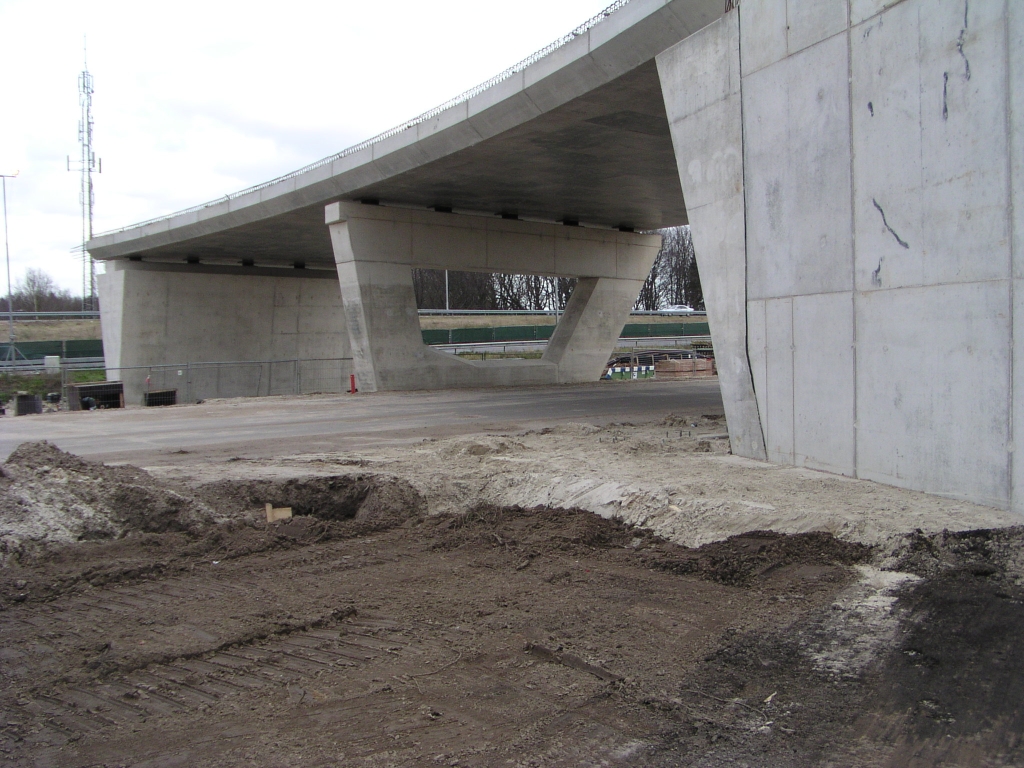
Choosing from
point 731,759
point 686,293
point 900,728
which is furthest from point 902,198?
point 686,293

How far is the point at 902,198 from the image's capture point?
7883mm

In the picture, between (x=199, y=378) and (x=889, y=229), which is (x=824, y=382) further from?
(x=199, y=378)

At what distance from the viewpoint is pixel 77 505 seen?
309 inches

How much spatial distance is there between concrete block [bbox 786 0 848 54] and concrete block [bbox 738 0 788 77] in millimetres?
121

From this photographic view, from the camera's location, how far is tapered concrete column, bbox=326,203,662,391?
25.9 m

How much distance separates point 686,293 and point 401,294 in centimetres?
6933

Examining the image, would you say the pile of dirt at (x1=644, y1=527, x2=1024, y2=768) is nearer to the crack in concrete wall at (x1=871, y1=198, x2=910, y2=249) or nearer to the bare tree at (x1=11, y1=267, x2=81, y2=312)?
the crack in concrete wall at (x1=871, y1=198, x2=910, y2=249)

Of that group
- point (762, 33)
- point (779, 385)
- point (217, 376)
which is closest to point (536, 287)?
point (217, 376)

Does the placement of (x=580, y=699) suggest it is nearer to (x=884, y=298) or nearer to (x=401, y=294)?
(x=884, y=298)

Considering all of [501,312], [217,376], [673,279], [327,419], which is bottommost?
[327,419]

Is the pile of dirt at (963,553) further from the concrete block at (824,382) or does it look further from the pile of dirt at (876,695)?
the concrete block at (824,382)

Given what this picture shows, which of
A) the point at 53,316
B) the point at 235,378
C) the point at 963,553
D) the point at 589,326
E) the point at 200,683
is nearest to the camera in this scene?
the point at 200,683

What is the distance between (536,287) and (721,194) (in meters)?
75.4

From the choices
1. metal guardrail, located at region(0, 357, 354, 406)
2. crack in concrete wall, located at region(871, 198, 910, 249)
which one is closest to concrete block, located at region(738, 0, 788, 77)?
crack in concrete wall, located at region(871, 198, 910, 249)
